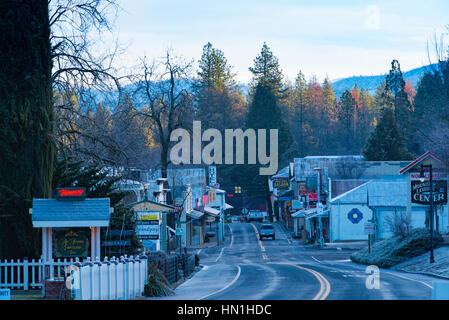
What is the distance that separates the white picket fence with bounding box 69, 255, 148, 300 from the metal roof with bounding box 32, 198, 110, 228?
204 cm

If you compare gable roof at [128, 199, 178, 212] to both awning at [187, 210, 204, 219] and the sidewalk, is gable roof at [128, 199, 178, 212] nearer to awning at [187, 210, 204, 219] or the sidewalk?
awning at [187, 210, 204, 219]

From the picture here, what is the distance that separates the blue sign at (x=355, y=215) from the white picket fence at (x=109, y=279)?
44.4m

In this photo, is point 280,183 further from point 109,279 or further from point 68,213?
point 109,279

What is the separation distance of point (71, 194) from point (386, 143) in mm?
72488

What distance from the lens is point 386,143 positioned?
88938mm

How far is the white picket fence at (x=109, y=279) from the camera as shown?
54.3ft

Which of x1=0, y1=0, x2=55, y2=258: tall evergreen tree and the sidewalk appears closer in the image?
x1=0, y1=0, x2=55, y2=258: tall evergreen tree

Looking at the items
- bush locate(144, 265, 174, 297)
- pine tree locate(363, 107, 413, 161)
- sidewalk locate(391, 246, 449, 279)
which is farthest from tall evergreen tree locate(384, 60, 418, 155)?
bush locate(144, 265, 174, 297)

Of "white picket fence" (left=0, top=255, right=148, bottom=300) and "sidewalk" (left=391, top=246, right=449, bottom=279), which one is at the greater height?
"white picket fence" (left=0, top=255, right=148, bottom=300)

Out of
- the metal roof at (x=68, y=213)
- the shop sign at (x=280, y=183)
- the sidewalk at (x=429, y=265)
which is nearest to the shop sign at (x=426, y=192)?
the sidewalk at (x=429, y=265)

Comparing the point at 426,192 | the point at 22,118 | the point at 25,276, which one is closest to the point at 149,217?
the point at 426,192

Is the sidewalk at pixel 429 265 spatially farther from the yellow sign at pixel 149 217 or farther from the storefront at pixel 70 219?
the storefront at pixel 70 219

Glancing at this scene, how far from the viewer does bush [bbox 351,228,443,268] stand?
129 feet
